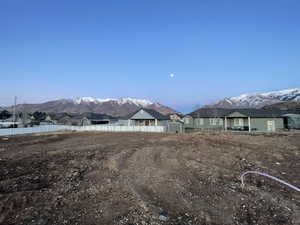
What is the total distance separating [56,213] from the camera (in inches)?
177

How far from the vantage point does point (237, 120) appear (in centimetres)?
3212

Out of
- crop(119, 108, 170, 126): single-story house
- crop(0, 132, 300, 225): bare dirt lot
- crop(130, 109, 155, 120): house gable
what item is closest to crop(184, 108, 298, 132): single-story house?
crop(119, 108, 170, 126): single-story house

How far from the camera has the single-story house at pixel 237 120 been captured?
29.6 metres

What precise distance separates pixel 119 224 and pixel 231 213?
2.73m

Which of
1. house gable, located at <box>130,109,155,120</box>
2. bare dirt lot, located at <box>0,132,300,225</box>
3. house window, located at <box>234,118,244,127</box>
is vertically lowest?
bare dirt lot, located at <box>0,132,300,225</box>

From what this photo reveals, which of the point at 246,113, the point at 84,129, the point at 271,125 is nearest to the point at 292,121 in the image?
the point at 271,125

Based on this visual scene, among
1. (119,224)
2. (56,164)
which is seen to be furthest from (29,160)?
(119,224)

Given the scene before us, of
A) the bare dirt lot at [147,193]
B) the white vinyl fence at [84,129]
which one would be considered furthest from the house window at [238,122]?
the bare dirt lot at [147,193]

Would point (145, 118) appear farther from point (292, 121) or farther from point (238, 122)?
point (292, 121)

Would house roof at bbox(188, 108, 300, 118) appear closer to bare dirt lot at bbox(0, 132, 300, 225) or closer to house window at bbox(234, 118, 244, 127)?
house window at bbox(234, 118, 244, 127)

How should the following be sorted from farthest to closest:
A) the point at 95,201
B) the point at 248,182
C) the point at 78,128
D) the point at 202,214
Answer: the point at 78,128 → the point at 248,182 → the point at 95,201 → the point at 202,214

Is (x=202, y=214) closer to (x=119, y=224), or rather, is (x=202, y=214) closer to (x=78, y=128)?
(x=119, y=224)

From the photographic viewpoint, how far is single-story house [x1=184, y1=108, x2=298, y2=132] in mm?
29641

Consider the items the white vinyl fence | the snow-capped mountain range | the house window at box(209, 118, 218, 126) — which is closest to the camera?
the white vinyl fence
